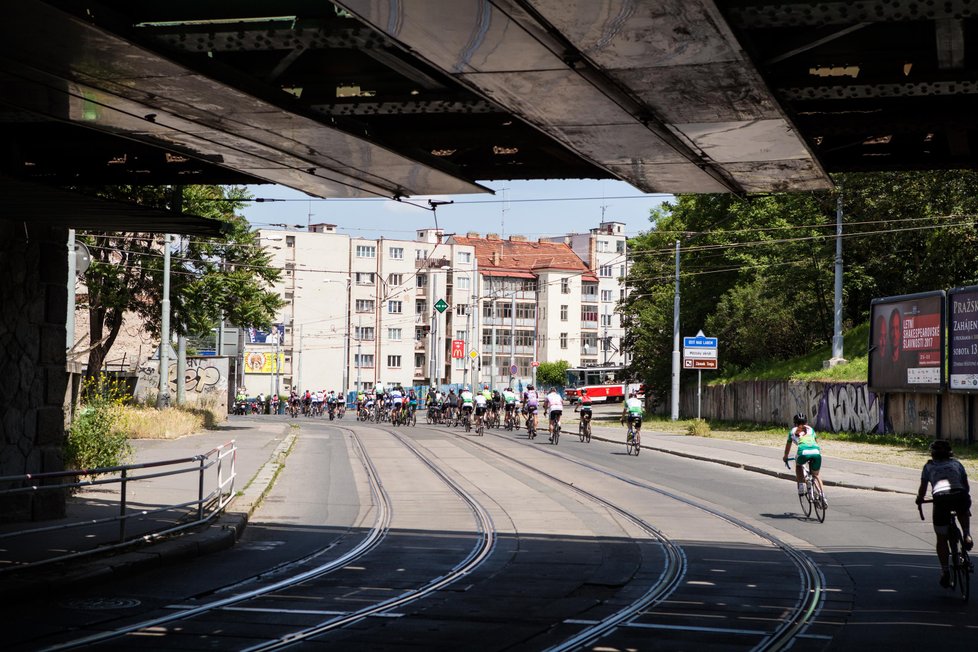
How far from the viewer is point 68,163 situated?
13.8m

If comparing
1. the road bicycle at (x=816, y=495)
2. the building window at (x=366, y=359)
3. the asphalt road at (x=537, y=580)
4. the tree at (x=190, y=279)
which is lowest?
the asphalt road at (x=537, y=580)

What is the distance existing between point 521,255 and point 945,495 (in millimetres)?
116750

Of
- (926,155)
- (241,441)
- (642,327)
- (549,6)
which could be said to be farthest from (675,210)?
(549,6)

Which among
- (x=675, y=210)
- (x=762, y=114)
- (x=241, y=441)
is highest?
(x=675, y=210)

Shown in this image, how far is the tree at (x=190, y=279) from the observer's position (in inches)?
1516

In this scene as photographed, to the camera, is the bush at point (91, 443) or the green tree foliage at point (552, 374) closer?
the bush at point (91, 443)

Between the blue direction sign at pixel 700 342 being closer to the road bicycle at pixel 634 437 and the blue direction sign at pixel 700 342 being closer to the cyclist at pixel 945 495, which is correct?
the road bicycle at pixel 634 437

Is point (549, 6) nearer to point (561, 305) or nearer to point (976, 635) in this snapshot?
point (976, 635)

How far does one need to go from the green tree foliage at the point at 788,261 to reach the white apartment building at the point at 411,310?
53614mm

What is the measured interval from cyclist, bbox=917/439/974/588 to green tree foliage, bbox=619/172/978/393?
2743 cm

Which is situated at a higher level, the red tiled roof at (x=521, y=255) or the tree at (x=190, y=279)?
the red tiled roof at (x=521, y=255)

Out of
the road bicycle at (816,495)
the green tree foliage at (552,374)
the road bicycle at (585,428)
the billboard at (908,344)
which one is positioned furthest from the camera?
the green tree foliage at (552,374)

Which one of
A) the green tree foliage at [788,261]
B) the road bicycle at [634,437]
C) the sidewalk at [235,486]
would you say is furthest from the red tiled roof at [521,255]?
the road bicycle at [634,437]

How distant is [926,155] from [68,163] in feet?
31.4
